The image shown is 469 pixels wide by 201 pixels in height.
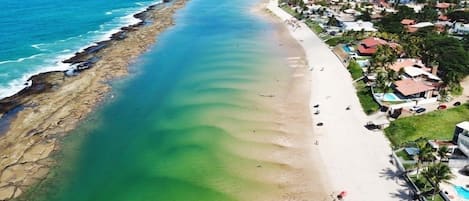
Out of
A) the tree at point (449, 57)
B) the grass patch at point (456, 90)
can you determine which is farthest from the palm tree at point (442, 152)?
the tree at point (449, 57)

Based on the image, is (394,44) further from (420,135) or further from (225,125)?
(225,125)

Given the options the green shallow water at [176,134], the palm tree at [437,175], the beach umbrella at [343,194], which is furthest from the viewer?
the green shallow water at [176,134]

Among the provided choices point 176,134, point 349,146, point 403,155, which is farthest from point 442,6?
point 176,134

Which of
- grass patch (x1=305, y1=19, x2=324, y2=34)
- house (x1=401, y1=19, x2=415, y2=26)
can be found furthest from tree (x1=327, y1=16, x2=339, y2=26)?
house (x1=401, y1=19, x2=415, y2=26)

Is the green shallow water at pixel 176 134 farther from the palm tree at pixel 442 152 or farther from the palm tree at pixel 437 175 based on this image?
the palm tree at pixel 442 152

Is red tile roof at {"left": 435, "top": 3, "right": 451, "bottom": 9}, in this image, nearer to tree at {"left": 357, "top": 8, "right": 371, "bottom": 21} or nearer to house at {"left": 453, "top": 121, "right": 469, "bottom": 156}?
tree at {"left": 357, "top": 8, "right": 371, "bottom": 21}

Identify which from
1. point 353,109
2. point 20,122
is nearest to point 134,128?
point 20,122
